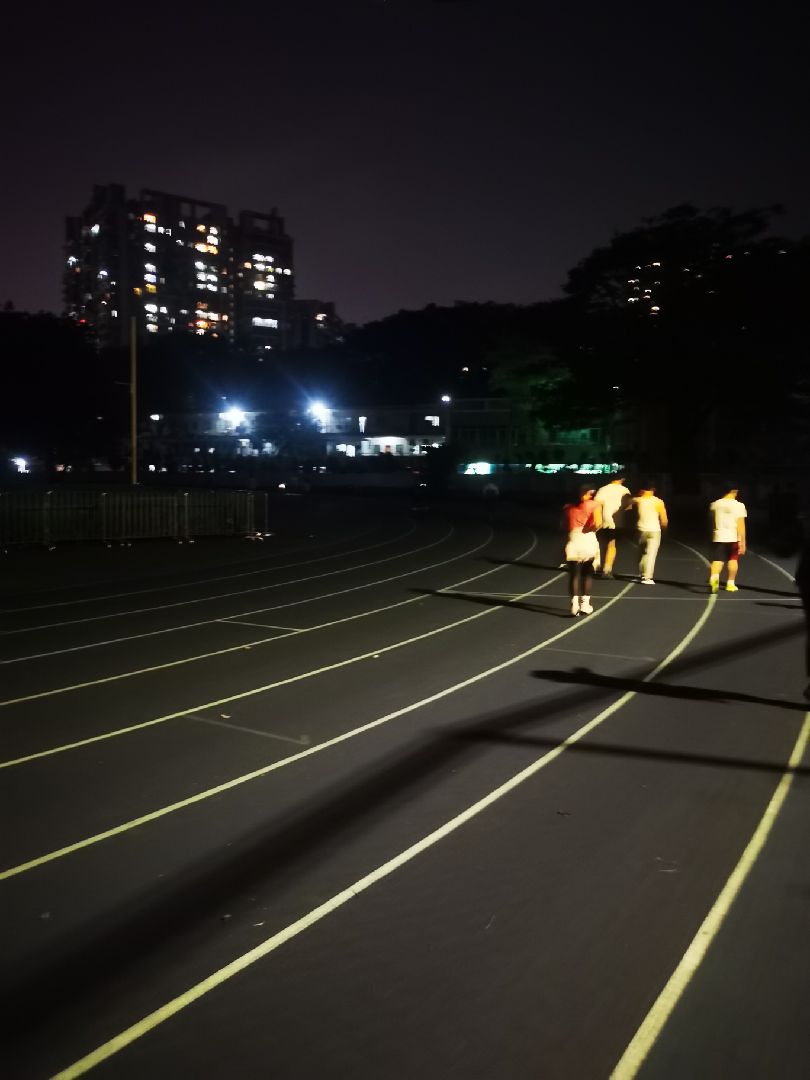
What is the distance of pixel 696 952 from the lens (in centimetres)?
423

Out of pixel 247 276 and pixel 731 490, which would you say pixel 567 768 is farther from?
pixel 247 276

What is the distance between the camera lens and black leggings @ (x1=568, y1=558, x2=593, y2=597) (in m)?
13.3

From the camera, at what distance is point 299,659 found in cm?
1055

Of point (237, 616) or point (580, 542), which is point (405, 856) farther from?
point (237, 616)

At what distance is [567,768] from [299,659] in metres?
4.45

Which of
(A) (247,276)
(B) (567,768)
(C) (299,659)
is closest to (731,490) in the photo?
(C) (299,659)

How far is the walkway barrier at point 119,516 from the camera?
23484 mm

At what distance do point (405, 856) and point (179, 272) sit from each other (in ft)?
579

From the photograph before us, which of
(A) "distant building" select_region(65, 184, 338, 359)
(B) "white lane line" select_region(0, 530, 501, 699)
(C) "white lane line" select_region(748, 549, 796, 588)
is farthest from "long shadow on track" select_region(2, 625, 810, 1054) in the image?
(A) "distant building" select_region(65, 184, 338, 359)

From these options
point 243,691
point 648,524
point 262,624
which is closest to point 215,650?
point 262,624

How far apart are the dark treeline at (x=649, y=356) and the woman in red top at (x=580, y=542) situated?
31035mm

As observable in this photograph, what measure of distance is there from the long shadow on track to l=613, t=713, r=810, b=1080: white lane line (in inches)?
43.9

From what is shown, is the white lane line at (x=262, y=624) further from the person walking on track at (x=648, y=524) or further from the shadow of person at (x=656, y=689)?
the person walking on track at (x=648, y=524)

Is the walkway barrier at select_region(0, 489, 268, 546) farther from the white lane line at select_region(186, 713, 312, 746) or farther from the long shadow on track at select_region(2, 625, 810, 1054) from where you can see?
the long shadow on track at select_region(2, 625, 810, 1054)
